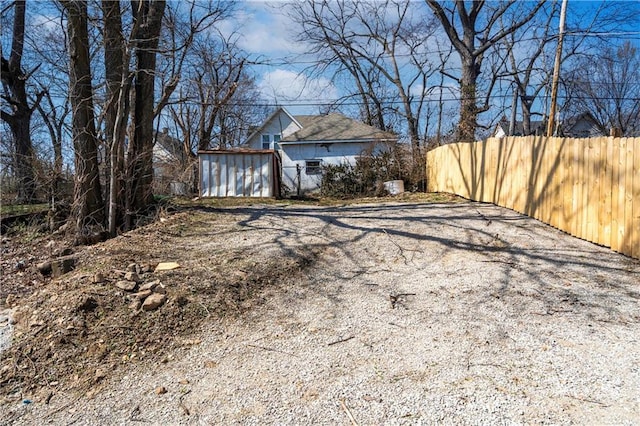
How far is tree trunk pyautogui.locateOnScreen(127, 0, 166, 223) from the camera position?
7887mm

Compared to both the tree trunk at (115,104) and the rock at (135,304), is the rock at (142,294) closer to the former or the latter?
the rock at (135,304)

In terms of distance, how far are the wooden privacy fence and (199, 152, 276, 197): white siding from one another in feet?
20.0

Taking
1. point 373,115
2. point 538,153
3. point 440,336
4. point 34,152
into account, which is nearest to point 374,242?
point 440,336

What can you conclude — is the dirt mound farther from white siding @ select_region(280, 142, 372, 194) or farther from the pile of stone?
white siding @ select_region(280, 142, 372, 194)

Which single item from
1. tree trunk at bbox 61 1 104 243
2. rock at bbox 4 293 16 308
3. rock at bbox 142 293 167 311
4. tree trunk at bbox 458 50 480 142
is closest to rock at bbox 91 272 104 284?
rock at bbox 142 293 167 311

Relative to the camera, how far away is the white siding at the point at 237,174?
13.2 metres

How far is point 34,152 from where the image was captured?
790 centimetres

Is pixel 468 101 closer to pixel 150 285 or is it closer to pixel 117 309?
pixel 150 285

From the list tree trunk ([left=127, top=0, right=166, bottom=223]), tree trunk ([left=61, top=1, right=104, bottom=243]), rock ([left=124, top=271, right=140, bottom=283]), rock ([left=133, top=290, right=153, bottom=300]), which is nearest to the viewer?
rock ([left=133, top=290, right=153, bottom=300])

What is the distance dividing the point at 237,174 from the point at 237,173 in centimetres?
3

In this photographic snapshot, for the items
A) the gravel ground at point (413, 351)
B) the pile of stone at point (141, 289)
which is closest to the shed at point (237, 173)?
the gravel ground at point (413, 351)

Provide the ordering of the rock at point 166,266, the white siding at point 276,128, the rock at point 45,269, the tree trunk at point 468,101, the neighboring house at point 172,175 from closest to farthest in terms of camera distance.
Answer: the rock at point 166,266 < the rock at point 45,269 < the neighboring house at point 172,175 < the tree trunk at point 468,101 < the white siding at point 276,128

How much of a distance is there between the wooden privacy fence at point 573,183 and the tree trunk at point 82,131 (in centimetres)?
732

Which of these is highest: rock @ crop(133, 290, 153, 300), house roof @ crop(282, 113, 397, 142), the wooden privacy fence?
house roof @ crop(282, 113, 397, 142)
